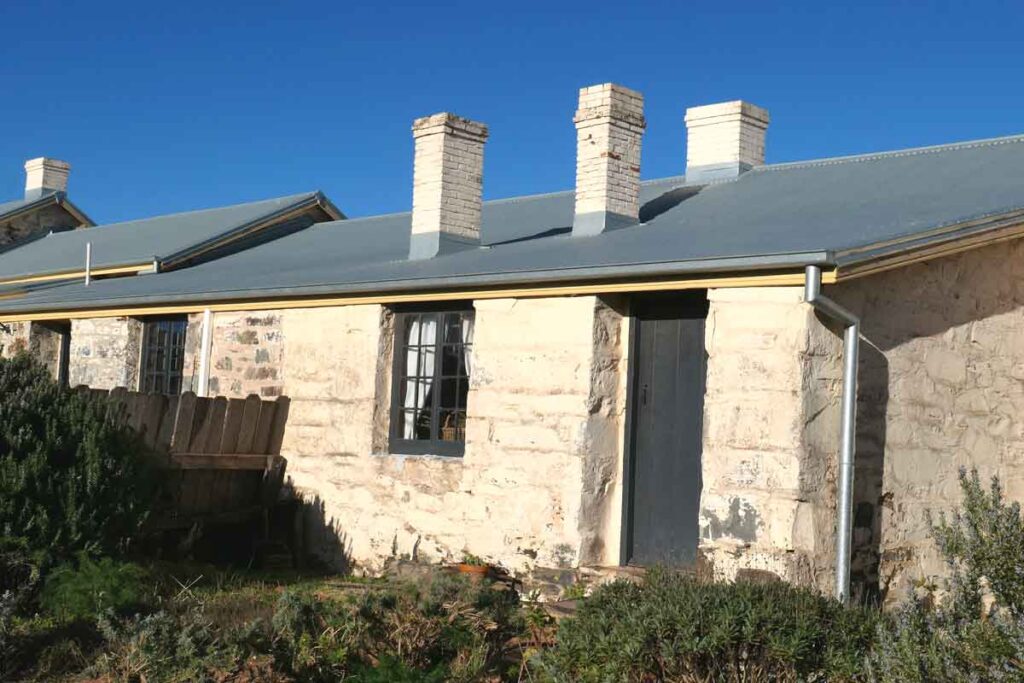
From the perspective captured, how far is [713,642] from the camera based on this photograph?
6.53m

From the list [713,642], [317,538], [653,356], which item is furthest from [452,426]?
[713,642]

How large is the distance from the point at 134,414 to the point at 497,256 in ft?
11.8

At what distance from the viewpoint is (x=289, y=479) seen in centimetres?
1288

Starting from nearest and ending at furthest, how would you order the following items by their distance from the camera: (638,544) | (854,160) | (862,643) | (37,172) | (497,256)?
(862,643) → (638,544) → (497,256) → (854,160) → (37,172)

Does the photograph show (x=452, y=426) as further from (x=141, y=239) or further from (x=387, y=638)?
(x=141, y=239)

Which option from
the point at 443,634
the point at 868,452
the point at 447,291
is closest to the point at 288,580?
the point at 447,291

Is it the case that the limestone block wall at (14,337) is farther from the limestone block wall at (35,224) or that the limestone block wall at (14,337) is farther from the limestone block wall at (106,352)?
the limestone block wall at (35,224)

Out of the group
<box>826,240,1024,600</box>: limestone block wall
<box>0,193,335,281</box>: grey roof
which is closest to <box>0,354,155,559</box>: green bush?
<box>826,240,1024,600</box>: limestone block wall

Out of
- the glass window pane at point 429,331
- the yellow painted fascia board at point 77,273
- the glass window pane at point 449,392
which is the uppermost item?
the yellow painted fascia board at point 77,273

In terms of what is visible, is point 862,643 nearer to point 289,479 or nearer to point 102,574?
point 102,574

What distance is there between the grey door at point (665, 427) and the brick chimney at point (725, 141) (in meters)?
4.32

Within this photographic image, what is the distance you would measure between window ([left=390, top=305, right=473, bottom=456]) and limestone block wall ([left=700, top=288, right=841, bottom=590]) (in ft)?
9.59

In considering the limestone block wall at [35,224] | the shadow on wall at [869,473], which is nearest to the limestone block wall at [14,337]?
the limestone block wall at [35,224]

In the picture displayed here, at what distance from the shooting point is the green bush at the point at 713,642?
6.59 meters
